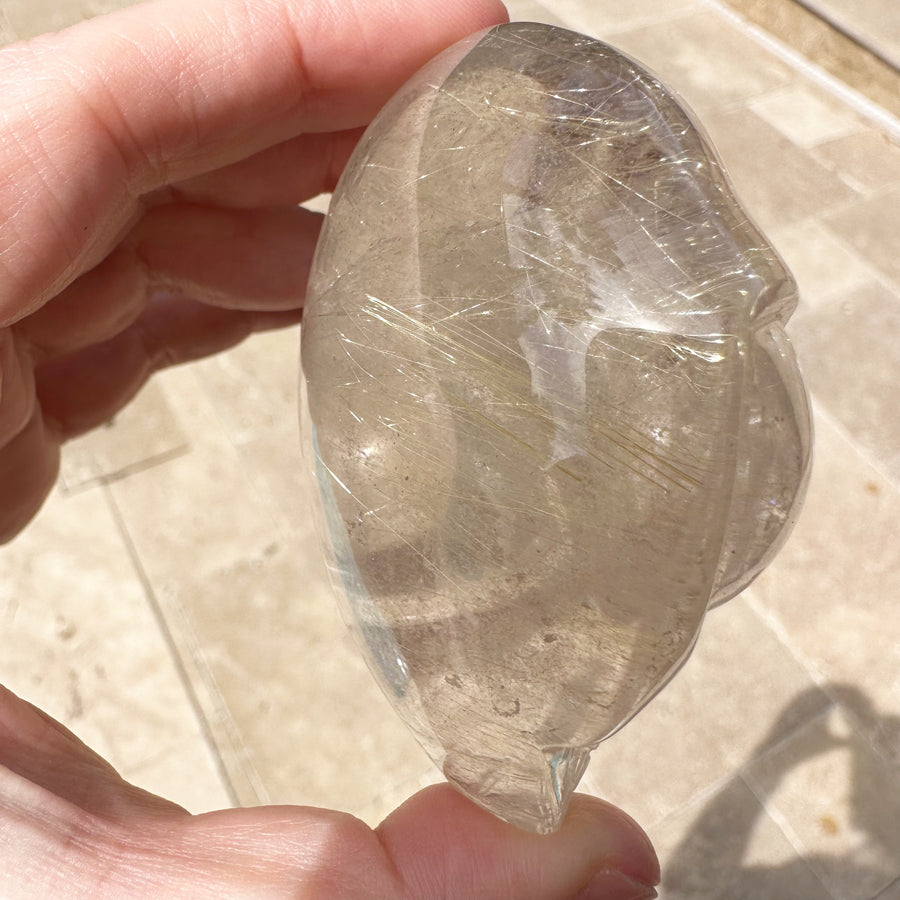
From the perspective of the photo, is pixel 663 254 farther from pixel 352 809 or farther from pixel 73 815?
pixel 352 809

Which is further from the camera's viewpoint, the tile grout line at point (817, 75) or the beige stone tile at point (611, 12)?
the beige stone tile at point (611, 12)

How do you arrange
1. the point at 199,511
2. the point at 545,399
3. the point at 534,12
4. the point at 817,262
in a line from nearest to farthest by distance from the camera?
the point at 545,399
the point at 199,511
the point at 817,262
the point at 534,12

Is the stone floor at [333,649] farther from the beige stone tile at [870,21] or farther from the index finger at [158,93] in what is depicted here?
the beige stone tile at [870,21]

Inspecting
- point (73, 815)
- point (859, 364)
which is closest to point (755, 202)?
point (859, 364)

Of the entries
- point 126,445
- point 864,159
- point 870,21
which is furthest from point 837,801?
point 870,21

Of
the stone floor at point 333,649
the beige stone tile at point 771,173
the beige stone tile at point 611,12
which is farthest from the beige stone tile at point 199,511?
the beige stone tile at point 611,12

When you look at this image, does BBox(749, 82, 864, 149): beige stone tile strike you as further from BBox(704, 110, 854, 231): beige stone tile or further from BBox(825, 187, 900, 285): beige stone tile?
BBox(825, 187, 900, 285): beige stone tile

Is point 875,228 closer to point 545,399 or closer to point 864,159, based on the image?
point 864,159
